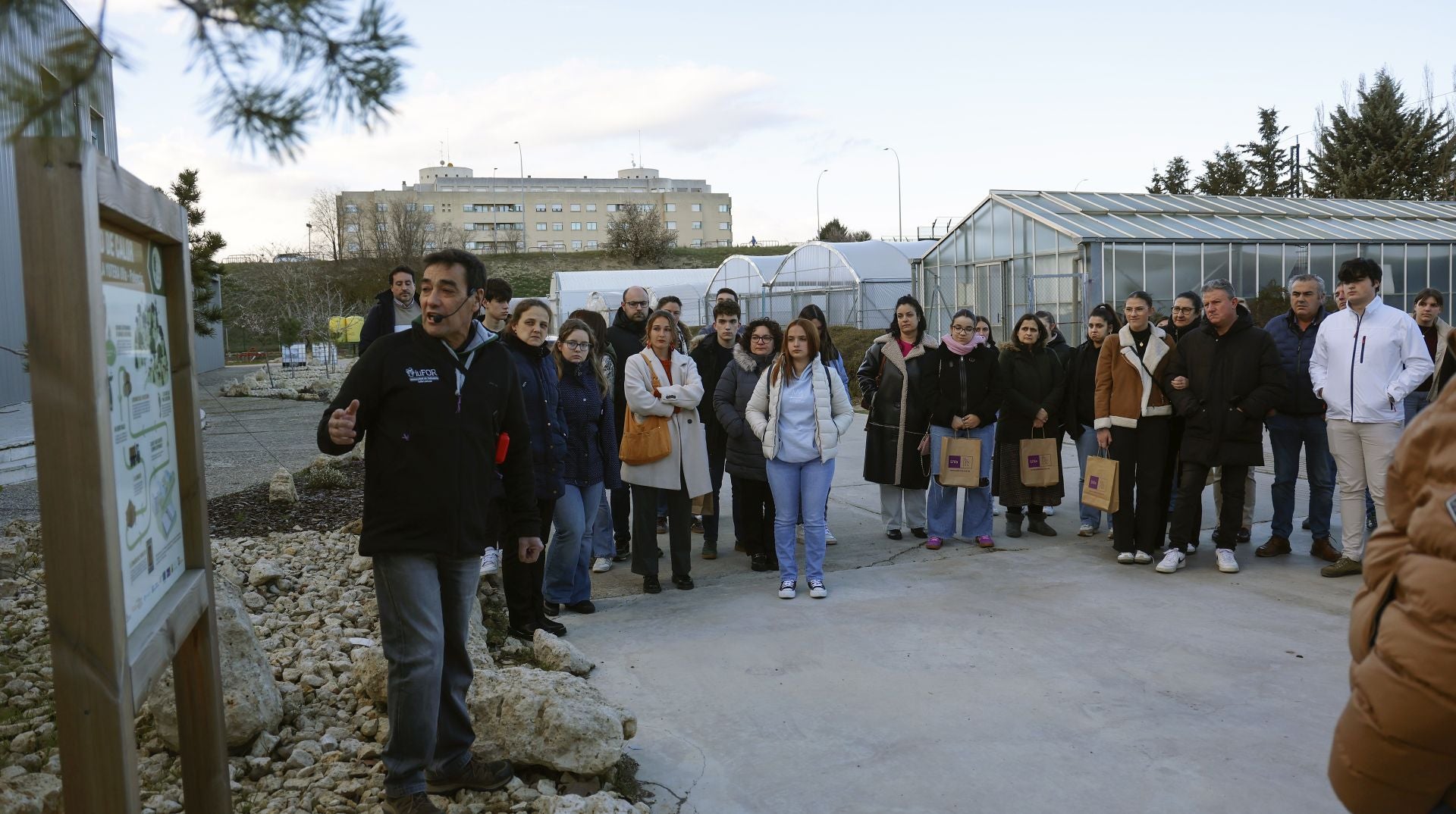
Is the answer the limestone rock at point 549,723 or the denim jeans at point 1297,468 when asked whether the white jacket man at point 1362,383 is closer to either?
the denim jeans at point 1297,468

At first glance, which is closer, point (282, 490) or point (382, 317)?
point (382, 317)

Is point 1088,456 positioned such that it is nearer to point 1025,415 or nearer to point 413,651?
point 1025,415

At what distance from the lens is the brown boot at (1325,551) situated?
6.86 metres

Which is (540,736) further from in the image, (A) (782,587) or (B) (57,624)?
(A) (782,587)

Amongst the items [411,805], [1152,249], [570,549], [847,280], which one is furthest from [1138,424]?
[847,280]

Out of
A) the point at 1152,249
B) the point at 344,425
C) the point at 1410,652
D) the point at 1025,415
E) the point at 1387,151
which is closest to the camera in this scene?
the point at 1410,652

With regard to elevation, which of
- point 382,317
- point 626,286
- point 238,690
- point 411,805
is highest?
point 626,286

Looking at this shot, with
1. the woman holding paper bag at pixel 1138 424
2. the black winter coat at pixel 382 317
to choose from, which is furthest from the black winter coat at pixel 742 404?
the woman holding paper bag at pixel 1138 424

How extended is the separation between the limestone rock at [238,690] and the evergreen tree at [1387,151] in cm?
4095

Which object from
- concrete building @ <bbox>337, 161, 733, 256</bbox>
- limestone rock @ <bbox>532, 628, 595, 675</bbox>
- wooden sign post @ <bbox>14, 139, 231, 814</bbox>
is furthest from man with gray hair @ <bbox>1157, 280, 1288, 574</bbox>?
concrete building @ <bbox>337, 161, 733, 256</bbox>

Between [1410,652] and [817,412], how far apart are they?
15.4 feet

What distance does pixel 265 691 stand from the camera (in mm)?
3855

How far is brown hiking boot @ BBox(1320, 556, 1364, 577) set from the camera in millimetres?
6480

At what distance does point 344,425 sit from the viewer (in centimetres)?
327
